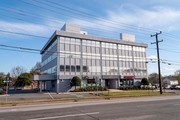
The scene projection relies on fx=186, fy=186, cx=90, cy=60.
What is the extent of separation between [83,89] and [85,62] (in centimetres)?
738

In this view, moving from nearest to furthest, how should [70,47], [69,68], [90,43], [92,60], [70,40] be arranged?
[69,68] < [70,47] < [70,40] < [92,60] < [90,43]

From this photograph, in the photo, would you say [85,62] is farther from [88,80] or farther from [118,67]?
[118,67]

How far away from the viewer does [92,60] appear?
152ft

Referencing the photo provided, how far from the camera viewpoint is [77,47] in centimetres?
4456

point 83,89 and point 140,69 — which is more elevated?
point 140,69

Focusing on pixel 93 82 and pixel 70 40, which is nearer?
pixel 70 40

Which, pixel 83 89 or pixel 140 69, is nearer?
pixel 83 89

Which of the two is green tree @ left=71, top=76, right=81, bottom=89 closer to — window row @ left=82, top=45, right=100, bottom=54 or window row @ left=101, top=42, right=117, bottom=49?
window row @ left=82, top=45, right=100, bottom=54

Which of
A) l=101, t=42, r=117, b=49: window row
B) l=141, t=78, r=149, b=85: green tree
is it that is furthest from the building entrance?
l=101, t=42, r=117, b=49: window row

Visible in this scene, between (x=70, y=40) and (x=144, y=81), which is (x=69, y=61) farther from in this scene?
(x=144, y=81)

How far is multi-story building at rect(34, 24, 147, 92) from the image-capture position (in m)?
42.3

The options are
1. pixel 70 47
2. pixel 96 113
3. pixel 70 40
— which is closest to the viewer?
pixel 96 113

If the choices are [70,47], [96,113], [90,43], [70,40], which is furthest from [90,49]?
[96,113]

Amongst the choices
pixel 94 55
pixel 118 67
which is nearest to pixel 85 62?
pixel 94 55
